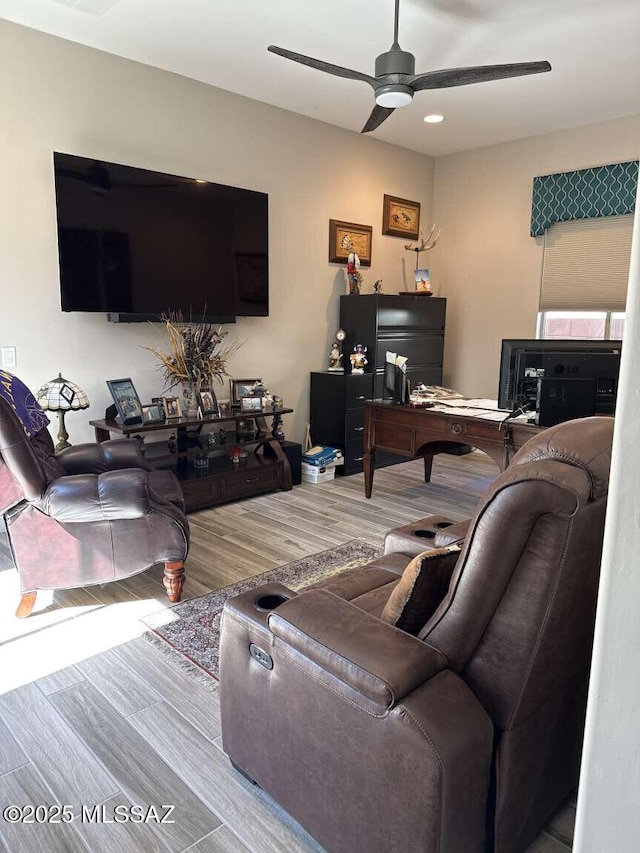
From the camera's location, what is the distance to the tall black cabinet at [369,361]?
5.08 meters

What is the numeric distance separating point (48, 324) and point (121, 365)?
550 mm

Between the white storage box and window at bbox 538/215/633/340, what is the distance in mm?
2461

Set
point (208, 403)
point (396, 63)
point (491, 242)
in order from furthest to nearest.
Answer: point (491, 242) → point (208, 403) → point (396, 63)

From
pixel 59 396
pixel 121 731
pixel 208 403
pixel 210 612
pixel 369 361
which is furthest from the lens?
pixel 369 361

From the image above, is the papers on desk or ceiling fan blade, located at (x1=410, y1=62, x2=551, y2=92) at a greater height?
ceiling fan blade, located at (x1=410, y1=62, x2=551, y2=92)

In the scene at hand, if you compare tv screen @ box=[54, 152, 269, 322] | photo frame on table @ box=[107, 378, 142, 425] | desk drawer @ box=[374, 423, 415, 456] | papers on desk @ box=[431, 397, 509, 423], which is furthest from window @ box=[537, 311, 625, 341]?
photo frame on table @ box=[107, 378, 142, 425]

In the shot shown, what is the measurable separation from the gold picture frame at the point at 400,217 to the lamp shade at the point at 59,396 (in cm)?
358

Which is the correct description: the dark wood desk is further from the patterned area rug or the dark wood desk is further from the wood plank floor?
the wood plank floor

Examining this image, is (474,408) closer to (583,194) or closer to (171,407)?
(171,407)

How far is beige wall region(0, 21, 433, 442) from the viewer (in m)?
3.49

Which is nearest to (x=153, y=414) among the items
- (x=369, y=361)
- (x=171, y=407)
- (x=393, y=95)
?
(x=171, y=407)

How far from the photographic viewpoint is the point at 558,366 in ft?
10.5

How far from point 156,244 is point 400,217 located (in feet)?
9.50

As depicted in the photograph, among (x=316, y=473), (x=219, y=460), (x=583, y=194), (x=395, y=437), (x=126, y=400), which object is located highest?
(x=583, y=194)
